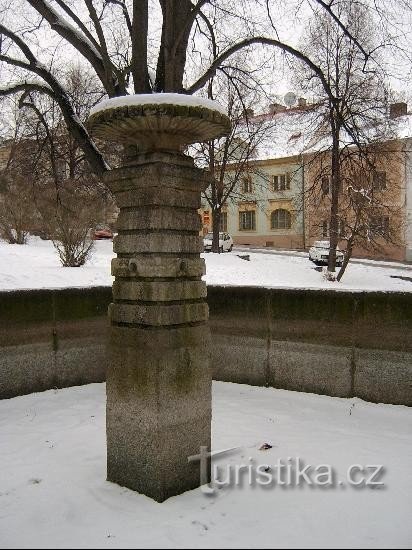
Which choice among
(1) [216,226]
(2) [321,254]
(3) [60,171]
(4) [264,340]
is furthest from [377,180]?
(1) [216,226]

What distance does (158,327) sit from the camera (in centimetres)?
425

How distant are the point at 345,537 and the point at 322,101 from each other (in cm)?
2097

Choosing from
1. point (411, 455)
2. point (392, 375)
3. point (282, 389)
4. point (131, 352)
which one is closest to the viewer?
point (131, 352)

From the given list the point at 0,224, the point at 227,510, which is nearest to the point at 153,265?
the point at 227,510

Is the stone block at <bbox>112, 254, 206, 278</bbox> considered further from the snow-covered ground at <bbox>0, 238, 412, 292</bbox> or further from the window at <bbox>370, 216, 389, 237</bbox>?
the window at <bbox>370, 216, 389, 237</bbox>

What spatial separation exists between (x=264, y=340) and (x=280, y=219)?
38.1 meters

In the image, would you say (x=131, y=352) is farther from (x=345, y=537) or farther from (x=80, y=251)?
(x=80, y=251)

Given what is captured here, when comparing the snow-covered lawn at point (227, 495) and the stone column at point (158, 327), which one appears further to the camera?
the stone column at point (158, 327)

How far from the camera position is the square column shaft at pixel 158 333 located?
13.9ft

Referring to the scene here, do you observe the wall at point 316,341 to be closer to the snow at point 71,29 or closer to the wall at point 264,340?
the wall at point 264,340

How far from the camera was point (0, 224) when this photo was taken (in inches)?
963

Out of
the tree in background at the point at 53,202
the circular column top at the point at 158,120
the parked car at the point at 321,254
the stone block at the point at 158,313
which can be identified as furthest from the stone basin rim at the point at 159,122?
the parked car at the point at 321,254

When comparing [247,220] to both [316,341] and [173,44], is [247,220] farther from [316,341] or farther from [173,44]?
[173,44]

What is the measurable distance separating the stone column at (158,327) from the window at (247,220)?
42.4 meters
